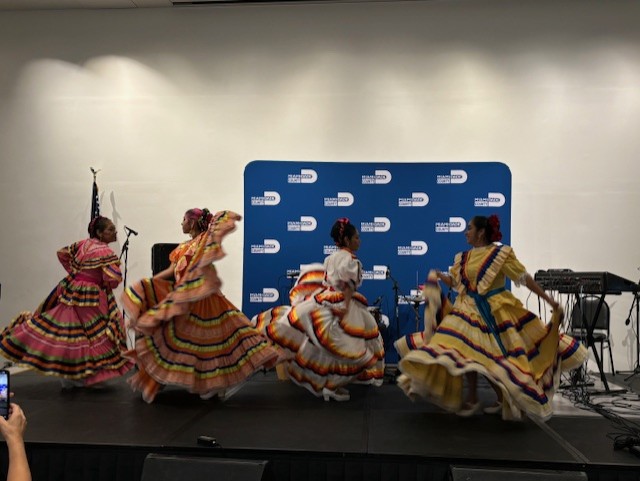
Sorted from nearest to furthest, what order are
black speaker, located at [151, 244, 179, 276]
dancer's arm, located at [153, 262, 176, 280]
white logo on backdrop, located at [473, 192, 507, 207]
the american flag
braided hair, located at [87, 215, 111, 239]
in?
dancer's arm, located at [153, 262, 176, 280], braided hair, located at [87, 215, 111, 239], black speaker, located at [151, 244, 179, 276], white logo on backdrop, located at [473, 192, 507, 207], the american flag

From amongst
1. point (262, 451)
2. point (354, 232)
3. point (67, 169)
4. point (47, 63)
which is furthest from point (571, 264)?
→ point (47, 63)

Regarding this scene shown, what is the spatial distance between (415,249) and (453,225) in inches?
19.6

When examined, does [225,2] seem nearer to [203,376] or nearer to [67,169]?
[67,169]

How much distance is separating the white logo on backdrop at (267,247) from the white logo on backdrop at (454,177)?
1.96 metres

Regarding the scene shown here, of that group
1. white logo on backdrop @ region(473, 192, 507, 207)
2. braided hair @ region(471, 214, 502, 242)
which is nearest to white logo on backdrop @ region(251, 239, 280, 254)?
white logo on backdrop @ region(473, 192, 507, 207)

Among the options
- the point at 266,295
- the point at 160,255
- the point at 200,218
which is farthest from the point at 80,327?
the point at 266,295

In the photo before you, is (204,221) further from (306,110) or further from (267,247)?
(306,110)

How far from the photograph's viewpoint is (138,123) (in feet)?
25.3

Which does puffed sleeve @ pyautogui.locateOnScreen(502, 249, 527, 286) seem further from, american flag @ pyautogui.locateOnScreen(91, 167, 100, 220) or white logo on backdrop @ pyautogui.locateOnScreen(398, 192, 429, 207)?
american flag @ pyautogui.locateOnScreen(91, 167, 100, 220)

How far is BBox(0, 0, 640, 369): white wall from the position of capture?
23.8ft

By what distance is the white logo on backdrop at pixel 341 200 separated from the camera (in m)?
→ 7.28

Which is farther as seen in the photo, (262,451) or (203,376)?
(203,376)

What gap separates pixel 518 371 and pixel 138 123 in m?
5.46

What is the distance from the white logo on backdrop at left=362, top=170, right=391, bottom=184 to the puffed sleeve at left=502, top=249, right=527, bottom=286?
9.93ft
